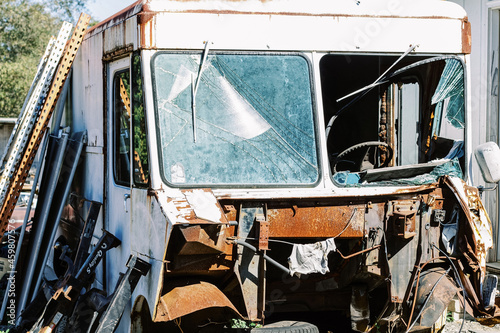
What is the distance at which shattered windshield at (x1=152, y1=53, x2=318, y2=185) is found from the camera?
14.0 feet

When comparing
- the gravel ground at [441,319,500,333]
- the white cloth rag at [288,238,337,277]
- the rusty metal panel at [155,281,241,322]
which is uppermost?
the white cloth rag at [288,238,337,277]

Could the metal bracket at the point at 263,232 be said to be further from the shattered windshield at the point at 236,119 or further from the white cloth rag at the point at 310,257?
the shattered windshield at the point at 236,119

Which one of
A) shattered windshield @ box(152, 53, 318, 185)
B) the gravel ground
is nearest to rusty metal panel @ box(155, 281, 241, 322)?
shattered windshield @ box(152, 53, 318, 185)

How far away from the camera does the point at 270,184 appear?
4391mm

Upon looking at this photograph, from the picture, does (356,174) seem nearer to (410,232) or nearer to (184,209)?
(410,232)

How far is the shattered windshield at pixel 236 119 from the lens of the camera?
14.0 feet

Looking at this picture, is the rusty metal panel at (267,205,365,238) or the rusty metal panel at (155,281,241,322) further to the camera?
the rusty metal panel at (267,205,365,238)

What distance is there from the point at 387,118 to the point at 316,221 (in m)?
1.95

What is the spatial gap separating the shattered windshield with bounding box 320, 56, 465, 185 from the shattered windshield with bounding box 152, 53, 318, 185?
0.60m

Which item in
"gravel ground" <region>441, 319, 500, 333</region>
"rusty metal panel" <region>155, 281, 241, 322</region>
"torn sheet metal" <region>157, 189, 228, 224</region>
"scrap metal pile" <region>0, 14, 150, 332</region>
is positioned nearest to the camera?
"torn sheet metal" <region>157, 189, 228, 224</region>

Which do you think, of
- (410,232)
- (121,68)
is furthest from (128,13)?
(410,232)

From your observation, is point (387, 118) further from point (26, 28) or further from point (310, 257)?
point (26, 28)

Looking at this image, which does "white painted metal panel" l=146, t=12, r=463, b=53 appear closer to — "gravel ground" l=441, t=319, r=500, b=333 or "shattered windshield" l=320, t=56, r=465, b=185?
"shattered windshield" l=320, t=56, r=465, b=185

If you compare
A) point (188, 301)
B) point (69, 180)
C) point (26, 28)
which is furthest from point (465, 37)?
point (26, 28)
